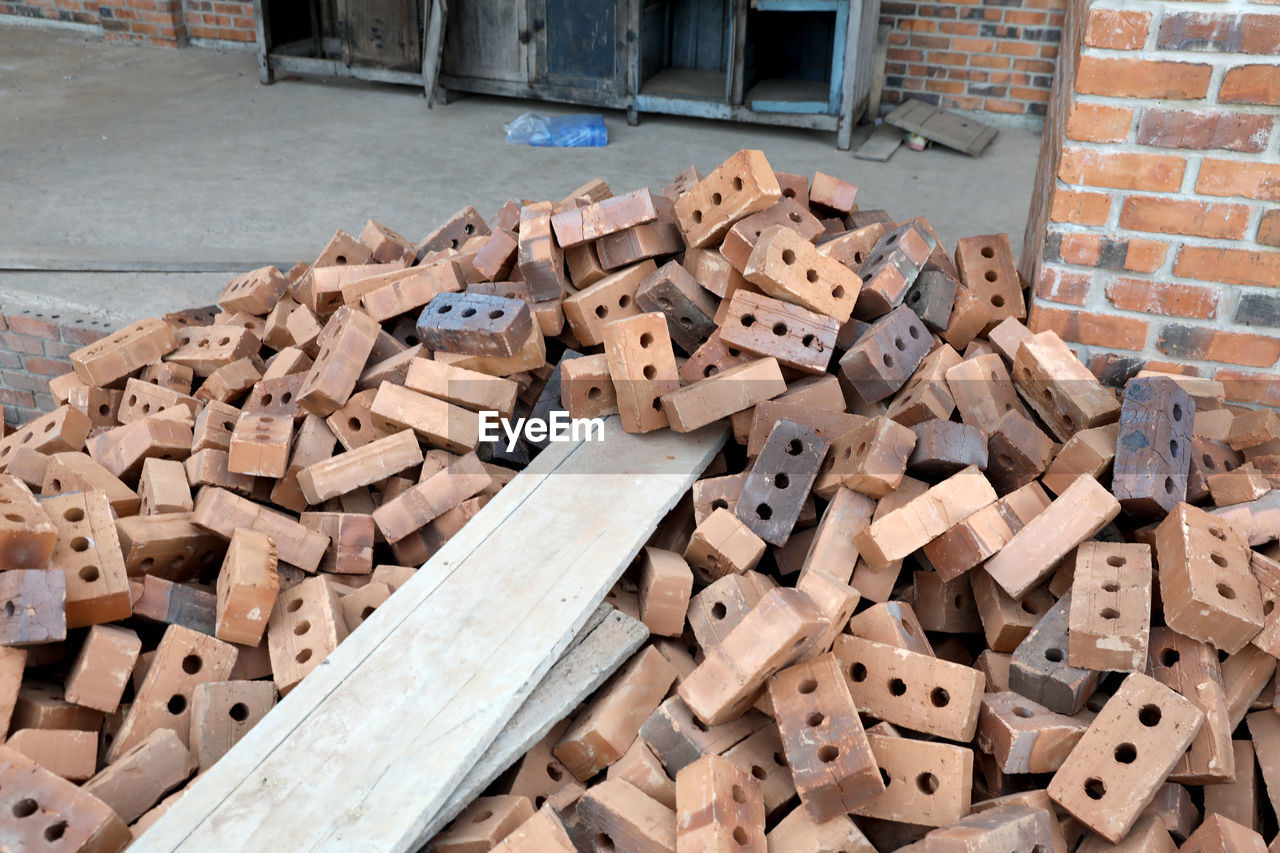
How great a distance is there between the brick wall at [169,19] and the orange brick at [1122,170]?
8013mm

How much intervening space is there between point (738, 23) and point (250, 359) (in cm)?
457

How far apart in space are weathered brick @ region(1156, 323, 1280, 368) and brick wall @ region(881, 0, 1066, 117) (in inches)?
199

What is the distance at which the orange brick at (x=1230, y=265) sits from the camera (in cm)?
265

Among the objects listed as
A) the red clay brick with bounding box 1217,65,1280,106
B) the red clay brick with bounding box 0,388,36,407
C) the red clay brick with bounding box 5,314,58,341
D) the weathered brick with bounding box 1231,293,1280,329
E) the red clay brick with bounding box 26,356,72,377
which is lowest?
the red clay brick with bounding box 0,388,36,407

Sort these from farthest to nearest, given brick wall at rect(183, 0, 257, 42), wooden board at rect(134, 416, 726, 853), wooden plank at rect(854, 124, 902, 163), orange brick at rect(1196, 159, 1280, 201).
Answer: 1. brick wall at rect(183, 0, 257, 42)
2. wooden plank at rect(854, 124, 902, 163)
3. orange brick at rect(1196, 159, 1280, 201)
4. wooden board at rect(134, 416, 726, 853)

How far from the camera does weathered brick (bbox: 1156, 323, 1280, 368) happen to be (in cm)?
276

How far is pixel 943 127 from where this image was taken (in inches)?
278

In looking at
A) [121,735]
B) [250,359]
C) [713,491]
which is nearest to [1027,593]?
[713,491]

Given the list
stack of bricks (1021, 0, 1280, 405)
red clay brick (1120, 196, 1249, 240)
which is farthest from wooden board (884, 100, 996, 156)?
red clay brick (1120, 196, 1249, 240)

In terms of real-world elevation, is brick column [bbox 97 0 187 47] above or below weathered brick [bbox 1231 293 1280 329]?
above

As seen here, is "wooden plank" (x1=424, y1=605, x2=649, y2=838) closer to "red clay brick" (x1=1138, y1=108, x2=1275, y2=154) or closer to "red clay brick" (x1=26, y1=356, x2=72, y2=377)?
"red clay brick" (x1=1138, y1=108, x2=1275, y2=154)

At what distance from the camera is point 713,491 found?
8.47 feet

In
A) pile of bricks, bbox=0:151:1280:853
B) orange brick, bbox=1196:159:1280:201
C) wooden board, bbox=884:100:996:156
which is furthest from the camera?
wooden board, bbox=884:100:996:156

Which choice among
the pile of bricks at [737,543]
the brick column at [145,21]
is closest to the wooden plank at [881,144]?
the pile of bricks at [737,543]
